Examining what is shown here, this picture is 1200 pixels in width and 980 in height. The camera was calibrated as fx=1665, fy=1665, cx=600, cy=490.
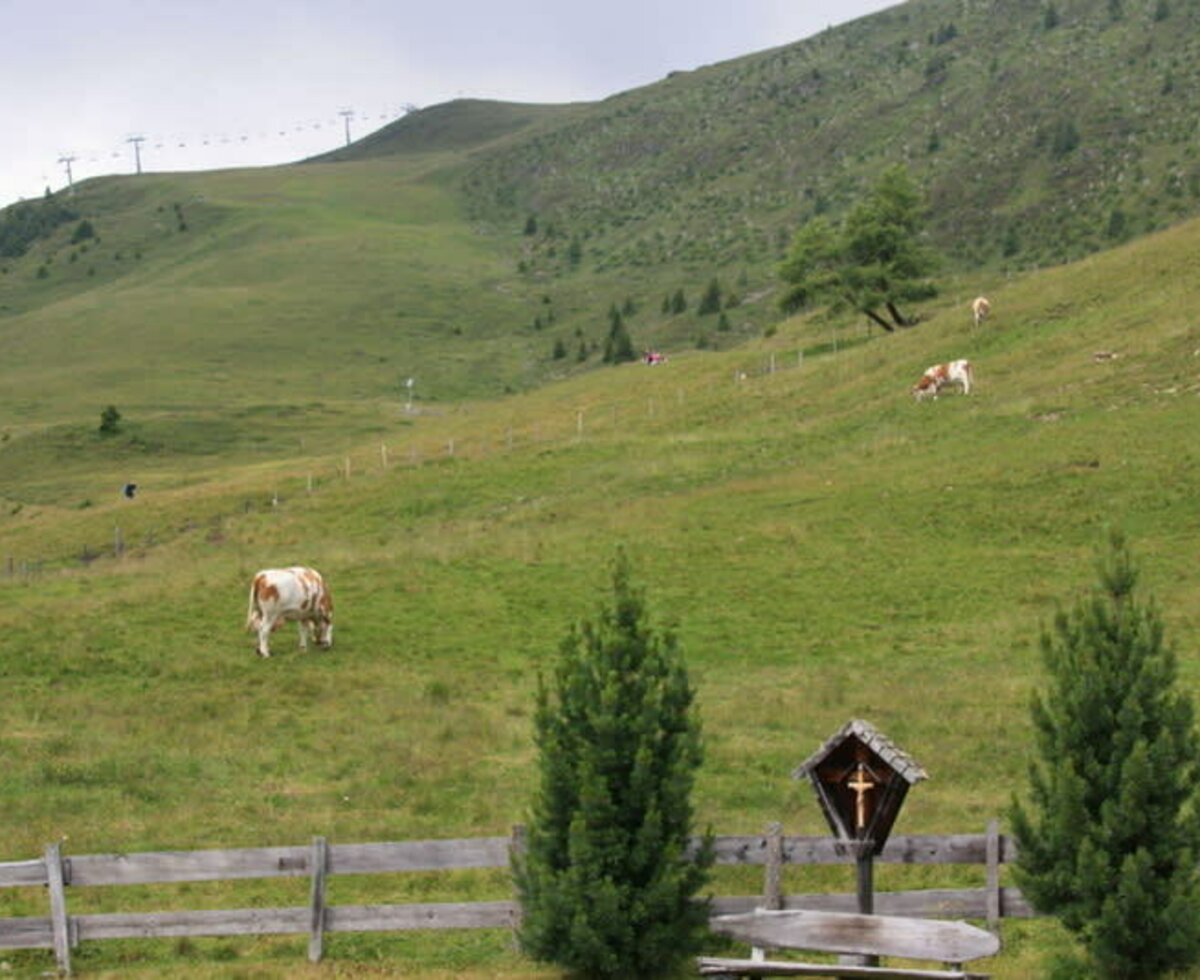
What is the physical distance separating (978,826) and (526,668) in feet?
41.4

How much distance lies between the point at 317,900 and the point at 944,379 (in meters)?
44.8

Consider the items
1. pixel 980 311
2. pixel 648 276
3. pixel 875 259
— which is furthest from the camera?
pixel 648 276

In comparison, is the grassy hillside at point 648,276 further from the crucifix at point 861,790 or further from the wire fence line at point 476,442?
the crucifix at point 861,790

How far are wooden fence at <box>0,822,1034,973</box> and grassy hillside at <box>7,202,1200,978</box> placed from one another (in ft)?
1.66

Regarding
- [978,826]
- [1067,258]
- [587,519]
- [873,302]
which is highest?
[1067,258]

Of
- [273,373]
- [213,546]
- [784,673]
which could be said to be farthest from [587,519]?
[273,373]

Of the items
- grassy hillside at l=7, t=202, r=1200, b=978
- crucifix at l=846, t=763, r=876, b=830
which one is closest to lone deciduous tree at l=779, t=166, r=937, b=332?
grassy hillside at l=7, t=202, r=1200, b=978

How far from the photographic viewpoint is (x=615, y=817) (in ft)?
47.7

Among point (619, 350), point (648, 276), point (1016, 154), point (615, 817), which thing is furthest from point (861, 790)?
point (648, 276)

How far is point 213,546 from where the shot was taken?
2035 inches

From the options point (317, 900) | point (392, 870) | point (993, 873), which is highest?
point (392, 870)

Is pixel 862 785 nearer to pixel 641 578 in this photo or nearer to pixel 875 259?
pixel 641 578

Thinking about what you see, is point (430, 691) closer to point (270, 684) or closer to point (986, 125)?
point (270, 684)

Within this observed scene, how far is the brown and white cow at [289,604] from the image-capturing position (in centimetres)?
3303
